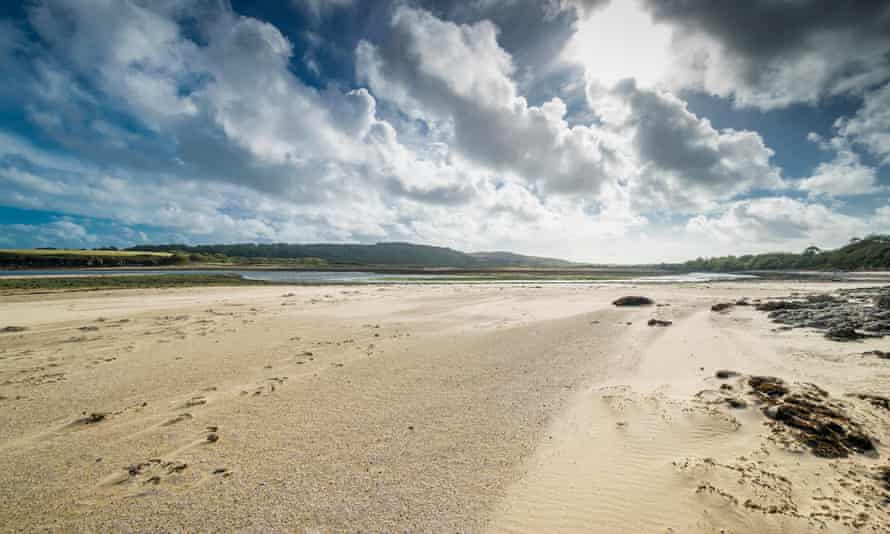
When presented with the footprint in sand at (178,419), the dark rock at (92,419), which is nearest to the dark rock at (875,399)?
the footprint in sand at (178,419)

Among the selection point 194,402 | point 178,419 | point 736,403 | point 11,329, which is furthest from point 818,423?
point 11,329

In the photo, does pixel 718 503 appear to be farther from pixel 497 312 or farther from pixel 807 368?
pixel 497 312

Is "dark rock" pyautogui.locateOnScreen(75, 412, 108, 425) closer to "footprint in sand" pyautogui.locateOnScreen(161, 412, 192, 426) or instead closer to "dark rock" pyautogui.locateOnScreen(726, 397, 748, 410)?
"footprint in sand" pyautogui.locateOnScreen(161, 412, 192, 426)

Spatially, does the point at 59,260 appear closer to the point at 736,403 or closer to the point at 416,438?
the point at 416,438

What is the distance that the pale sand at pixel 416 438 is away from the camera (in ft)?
11.2

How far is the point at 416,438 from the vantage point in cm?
502

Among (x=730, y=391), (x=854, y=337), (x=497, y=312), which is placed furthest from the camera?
(x=497, y=312)

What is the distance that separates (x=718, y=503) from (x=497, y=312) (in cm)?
1420

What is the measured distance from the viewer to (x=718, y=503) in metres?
3.46

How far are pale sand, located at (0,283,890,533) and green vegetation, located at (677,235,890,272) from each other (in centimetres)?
8679

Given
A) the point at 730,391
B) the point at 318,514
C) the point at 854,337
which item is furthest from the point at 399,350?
the point at 854,337

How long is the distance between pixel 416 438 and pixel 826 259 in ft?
382

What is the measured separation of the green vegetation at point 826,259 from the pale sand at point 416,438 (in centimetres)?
8679

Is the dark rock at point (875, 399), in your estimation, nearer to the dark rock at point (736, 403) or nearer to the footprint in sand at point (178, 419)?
the dark rock at point (736, 403)
